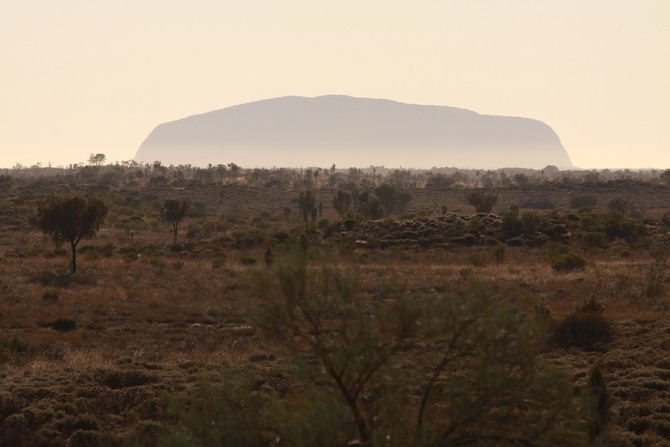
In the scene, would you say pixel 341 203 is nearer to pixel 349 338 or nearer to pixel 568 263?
pixel 568 263

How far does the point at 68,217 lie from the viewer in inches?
1609

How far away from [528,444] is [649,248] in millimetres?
46226

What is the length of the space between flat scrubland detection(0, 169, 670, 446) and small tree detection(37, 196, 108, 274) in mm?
2117

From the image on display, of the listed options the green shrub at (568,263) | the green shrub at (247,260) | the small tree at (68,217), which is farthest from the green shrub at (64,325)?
the green shrub at (568,263)

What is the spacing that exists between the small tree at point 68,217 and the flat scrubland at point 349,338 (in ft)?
6.95

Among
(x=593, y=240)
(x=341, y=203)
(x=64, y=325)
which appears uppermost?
(x=341, y=203)

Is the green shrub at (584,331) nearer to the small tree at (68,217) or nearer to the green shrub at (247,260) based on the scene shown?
the green shrub at (247,260)

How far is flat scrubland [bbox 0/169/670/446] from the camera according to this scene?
8672 mm

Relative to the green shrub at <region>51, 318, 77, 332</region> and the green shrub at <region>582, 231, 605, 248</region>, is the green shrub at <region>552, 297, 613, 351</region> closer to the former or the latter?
the green shrub at <region>51, 318, 77, 332</region>

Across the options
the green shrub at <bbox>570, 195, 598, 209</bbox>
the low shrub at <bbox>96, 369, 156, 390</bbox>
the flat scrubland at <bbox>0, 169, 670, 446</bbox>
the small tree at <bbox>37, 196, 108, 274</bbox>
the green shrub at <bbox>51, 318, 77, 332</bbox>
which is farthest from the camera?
the green shrub at <bbox>570, 195, 598, 209</bbox>

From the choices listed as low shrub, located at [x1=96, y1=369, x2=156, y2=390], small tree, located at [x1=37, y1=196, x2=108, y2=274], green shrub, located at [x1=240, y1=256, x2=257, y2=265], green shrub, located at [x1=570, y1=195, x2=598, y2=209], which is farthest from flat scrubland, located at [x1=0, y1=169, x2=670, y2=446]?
green shrub, located at [x1=570, y1=195, x2=598, y2=209]

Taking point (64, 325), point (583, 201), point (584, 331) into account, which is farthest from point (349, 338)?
point (583, 201)

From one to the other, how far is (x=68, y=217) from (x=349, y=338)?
35.6 metres

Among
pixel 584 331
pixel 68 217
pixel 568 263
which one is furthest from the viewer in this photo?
pixel 68 217
